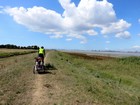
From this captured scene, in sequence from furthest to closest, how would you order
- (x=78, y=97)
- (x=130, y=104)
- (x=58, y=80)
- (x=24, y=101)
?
(x=58, y=80), (x=130, y=104), (x=78, y=97), (x=24, y=101)

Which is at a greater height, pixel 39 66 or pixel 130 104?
pixel 39 66

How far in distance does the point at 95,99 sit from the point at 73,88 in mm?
2454

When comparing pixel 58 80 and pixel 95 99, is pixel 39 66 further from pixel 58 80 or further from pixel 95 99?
pixel 95 99

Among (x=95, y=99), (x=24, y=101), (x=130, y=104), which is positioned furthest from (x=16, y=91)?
(x=130, y=104)

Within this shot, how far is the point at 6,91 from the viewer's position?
48.0ft

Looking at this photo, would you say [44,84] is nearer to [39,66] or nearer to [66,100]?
[66,100]

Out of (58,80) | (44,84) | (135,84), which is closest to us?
(44,84)

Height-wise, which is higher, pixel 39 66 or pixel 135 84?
pixel 39 66

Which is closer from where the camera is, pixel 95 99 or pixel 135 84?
pixel 95 99

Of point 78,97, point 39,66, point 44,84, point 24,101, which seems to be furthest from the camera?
point 39,66

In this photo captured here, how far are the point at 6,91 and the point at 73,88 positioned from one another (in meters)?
3.92

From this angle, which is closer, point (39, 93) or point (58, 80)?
point (39, 93)

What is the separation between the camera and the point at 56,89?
15.7 m

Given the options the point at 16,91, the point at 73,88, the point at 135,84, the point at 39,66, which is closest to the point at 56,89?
the point at 73,88
